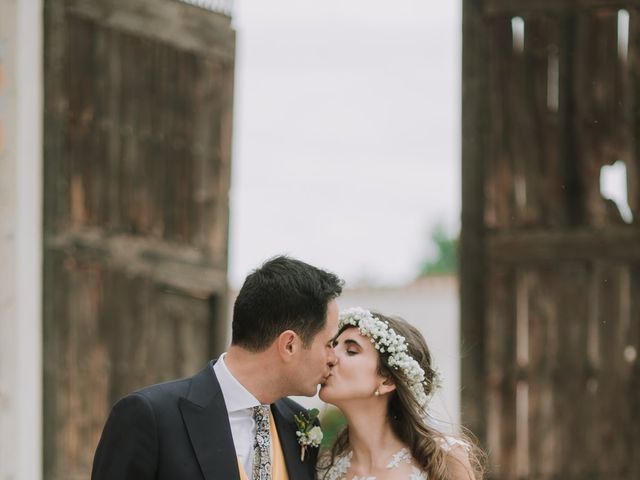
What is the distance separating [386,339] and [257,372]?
0.65 meters

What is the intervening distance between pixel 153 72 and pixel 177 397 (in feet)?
10.9

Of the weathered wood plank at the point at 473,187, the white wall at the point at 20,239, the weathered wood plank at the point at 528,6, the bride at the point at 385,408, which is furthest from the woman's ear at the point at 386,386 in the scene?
the weathered wood plank at the point at 528,6

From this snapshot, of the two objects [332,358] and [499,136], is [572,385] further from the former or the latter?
[332,358]

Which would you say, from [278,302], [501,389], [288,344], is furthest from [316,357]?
[501,389]

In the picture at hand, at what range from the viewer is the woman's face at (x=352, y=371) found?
13.3 ft

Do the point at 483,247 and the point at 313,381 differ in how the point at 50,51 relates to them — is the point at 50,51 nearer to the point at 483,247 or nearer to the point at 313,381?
the point at 483,247

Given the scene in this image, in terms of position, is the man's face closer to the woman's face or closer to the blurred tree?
the woman's face

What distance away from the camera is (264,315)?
363 centimetres

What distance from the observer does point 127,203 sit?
6422 millimetres

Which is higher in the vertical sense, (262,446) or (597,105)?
(597,105)

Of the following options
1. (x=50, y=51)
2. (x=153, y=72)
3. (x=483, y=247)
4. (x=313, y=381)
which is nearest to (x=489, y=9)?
(x=483, y=247)

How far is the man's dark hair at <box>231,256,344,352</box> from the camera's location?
3.62 m

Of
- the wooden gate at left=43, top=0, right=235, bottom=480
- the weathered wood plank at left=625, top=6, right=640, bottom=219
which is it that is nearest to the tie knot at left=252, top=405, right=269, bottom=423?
the wooden gate at left=43, top=0, right=235, bottom=480

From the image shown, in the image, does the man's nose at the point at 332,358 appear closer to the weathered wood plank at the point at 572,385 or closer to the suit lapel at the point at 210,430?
the suit lapel at the point at 210,430
